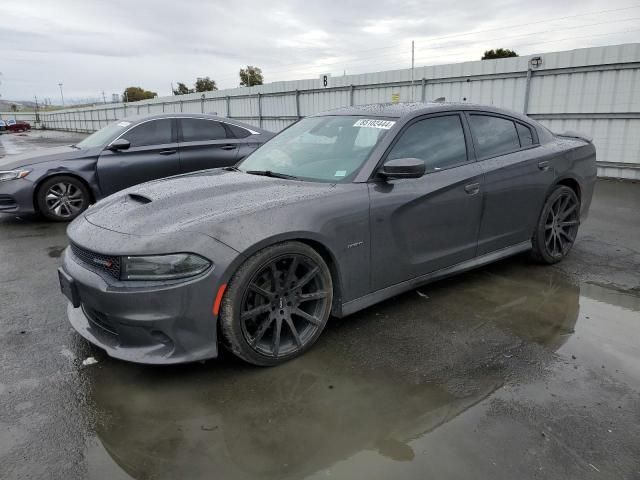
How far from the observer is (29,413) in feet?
8.14

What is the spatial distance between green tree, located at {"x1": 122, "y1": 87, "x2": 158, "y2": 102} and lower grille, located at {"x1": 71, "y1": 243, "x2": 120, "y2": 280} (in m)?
90.6

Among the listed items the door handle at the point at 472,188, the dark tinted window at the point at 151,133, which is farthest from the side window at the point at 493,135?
the dark tinted window at the point at 151,133

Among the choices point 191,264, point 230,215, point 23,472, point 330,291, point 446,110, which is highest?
point 446,110

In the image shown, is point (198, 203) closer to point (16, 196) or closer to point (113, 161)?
point (113, 161)

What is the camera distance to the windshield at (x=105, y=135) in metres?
7.09

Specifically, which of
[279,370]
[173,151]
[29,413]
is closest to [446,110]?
[279,370]

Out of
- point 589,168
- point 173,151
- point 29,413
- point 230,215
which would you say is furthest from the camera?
point 173,151

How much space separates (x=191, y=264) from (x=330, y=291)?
0.94 metres

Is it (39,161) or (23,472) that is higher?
(39,161)

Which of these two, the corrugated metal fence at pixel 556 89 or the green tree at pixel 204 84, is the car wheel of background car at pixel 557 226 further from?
the green tree at pixel 204 84

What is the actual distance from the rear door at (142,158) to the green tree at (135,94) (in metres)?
85.8

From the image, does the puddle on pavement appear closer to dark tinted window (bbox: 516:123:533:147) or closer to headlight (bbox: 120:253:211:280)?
headlight (bbox: 120:253:211:280)

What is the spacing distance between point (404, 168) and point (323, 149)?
786 mm

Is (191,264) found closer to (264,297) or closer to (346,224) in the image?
(264,297)
